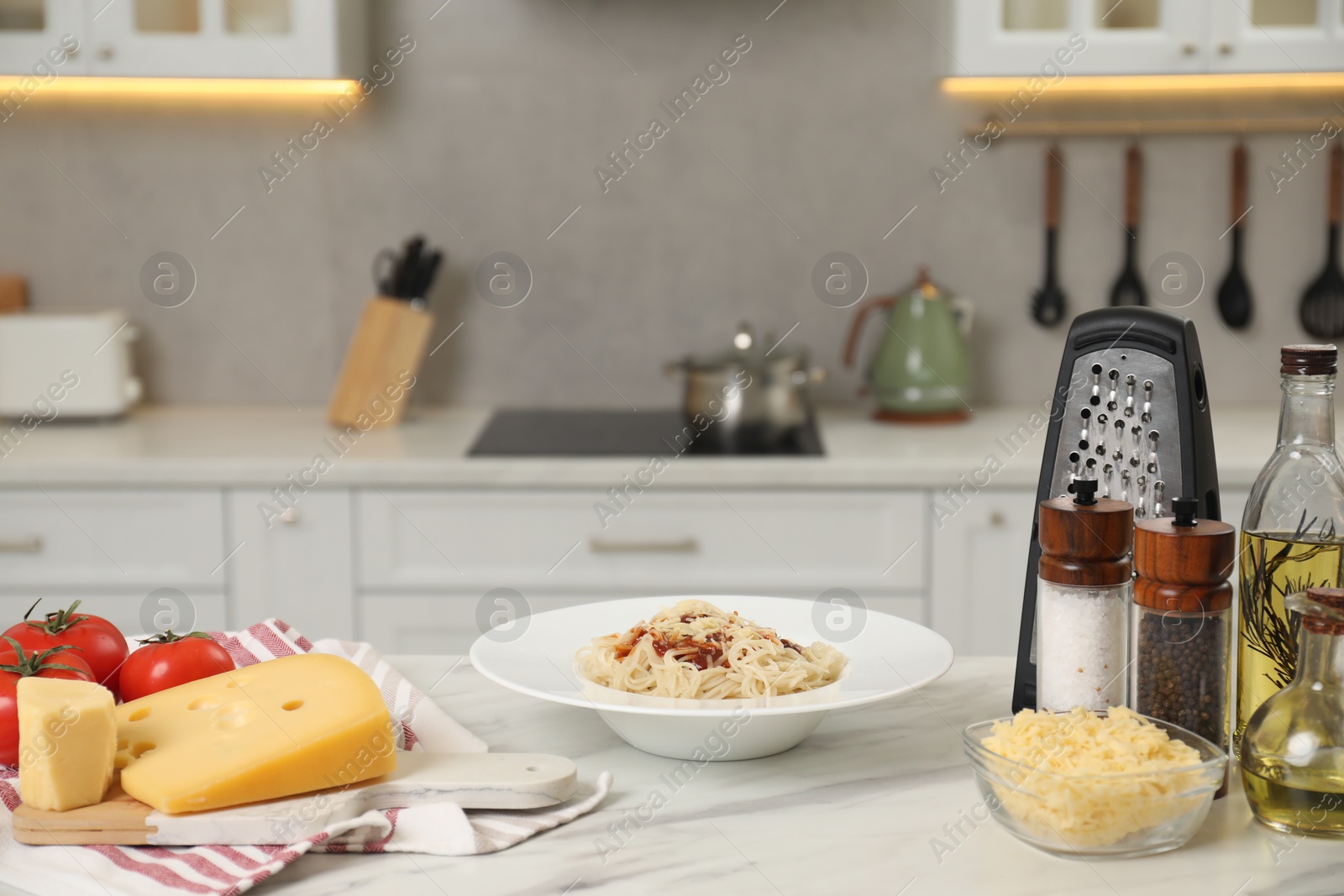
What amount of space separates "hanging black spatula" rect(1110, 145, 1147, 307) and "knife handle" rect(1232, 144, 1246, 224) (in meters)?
0.19

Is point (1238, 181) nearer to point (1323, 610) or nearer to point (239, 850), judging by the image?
point (1323, 610)

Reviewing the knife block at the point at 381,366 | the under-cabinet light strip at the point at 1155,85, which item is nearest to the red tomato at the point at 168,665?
the knife block at the point at 381,366

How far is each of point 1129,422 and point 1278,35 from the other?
171cm

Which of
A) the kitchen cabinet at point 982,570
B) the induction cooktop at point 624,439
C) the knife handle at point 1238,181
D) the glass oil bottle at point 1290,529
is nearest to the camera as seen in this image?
the glass oil bottle at point 1290,529

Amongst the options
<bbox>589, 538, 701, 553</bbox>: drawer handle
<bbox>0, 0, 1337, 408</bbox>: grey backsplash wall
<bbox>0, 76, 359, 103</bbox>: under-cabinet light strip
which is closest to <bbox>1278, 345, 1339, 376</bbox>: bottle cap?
<bbox>589, 538, 701, 553</bbox>: drawer handle

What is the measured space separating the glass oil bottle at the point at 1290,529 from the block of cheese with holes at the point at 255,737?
60cm

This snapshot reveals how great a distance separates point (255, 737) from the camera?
81 centimetres

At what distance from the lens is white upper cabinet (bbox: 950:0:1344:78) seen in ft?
7.39

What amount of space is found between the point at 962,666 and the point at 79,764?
0.76 meters

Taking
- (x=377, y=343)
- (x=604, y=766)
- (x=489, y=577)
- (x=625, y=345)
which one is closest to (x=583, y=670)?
(x=604, y=766)

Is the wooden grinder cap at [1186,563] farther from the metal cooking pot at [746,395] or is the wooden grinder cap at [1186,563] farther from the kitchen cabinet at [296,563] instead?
the kitchen cabinet at [296,563]

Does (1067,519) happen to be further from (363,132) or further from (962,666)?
(363,132)

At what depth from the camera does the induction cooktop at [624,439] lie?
2209 millimetres

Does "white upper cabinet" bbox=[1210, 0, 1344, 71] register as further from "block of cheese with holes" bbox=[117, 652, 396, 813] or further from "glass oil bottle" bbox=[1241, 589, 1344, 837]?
"block of cheese with holes" bbox=[117, 652, 396, 813]
